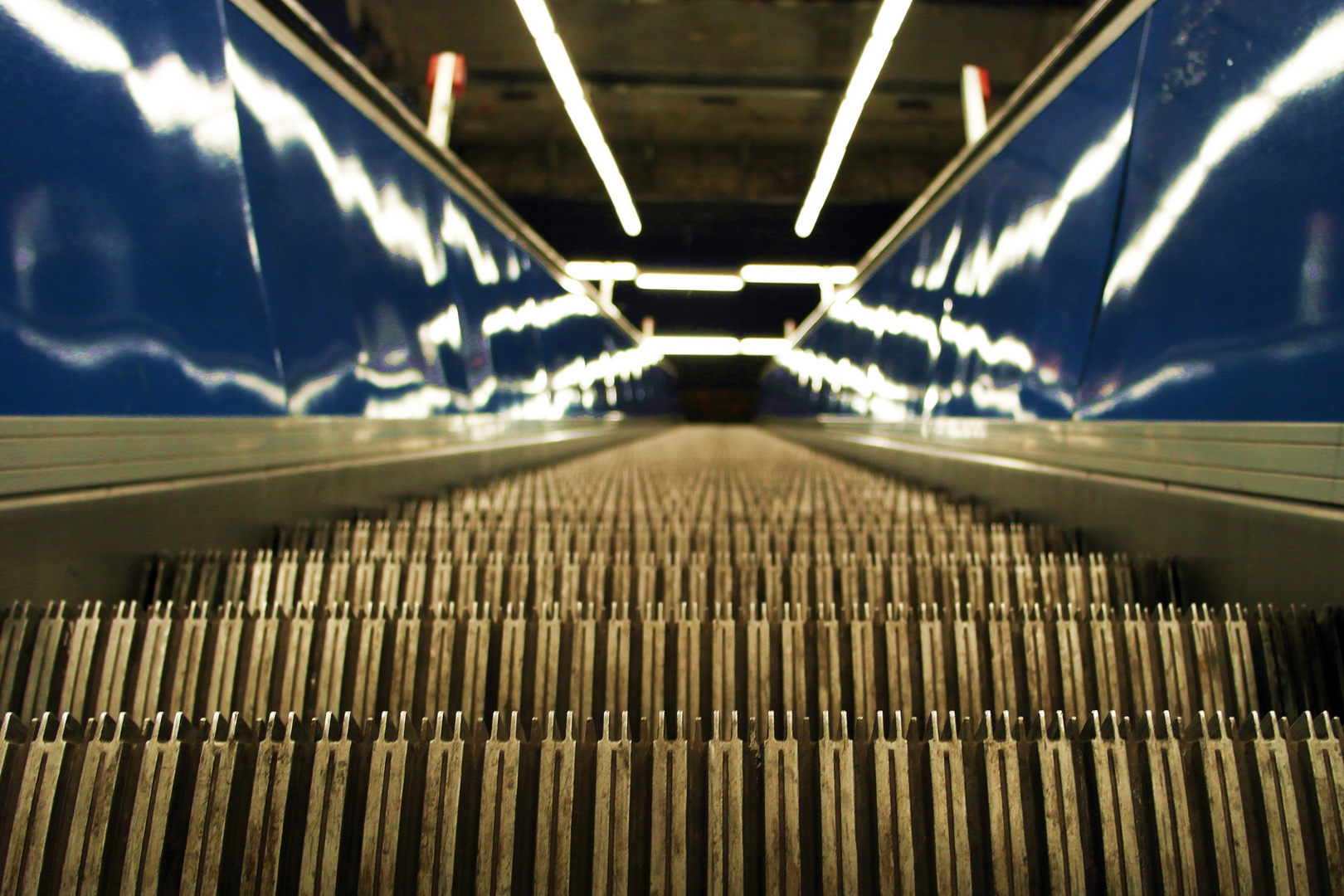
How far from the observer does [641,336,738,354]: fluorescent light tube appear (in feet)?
83.4

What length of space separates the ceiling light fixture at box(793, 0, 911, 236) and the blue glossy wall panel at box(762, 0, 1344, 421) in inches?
41.6

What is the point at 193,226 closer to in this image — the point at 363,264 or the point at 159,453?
the point at 159,453

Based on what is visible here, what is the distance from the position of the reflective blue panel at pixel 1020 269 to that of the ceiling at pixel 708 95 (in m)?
4.02

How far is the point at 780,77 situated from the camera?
35.1ft

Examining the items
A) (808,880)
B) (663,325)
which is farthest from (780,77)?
(663,325)

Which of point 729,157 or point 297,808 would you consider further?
point 729,157

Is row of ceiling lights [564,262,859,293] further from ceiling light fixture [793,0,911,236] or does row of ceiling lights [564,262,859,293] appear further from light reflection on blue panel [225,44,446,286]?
light reflection on blue panel [225,44,446,286]

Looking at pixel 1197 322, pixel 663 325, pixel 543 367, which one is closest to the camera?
pixel 1197 322

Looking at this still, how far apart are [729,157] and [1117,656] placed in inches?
517

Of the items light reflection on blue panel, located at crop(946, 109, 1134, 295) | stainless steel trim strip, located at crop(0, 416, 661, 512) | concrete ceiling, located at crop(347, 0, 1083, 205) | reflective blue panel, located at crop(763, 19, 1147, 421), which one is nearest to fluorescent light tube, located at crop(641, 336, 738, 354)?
concrete ceiling, located at crop(347, 0, 1083, 205)

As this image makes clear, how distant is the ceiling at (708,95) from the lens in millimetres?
9562

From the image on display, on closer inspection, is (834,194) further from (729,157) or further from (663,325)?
(663,325)

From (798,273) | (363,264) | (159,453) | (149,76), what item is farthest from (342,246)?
(798,273)

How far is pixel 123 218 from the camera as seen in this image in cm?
251
